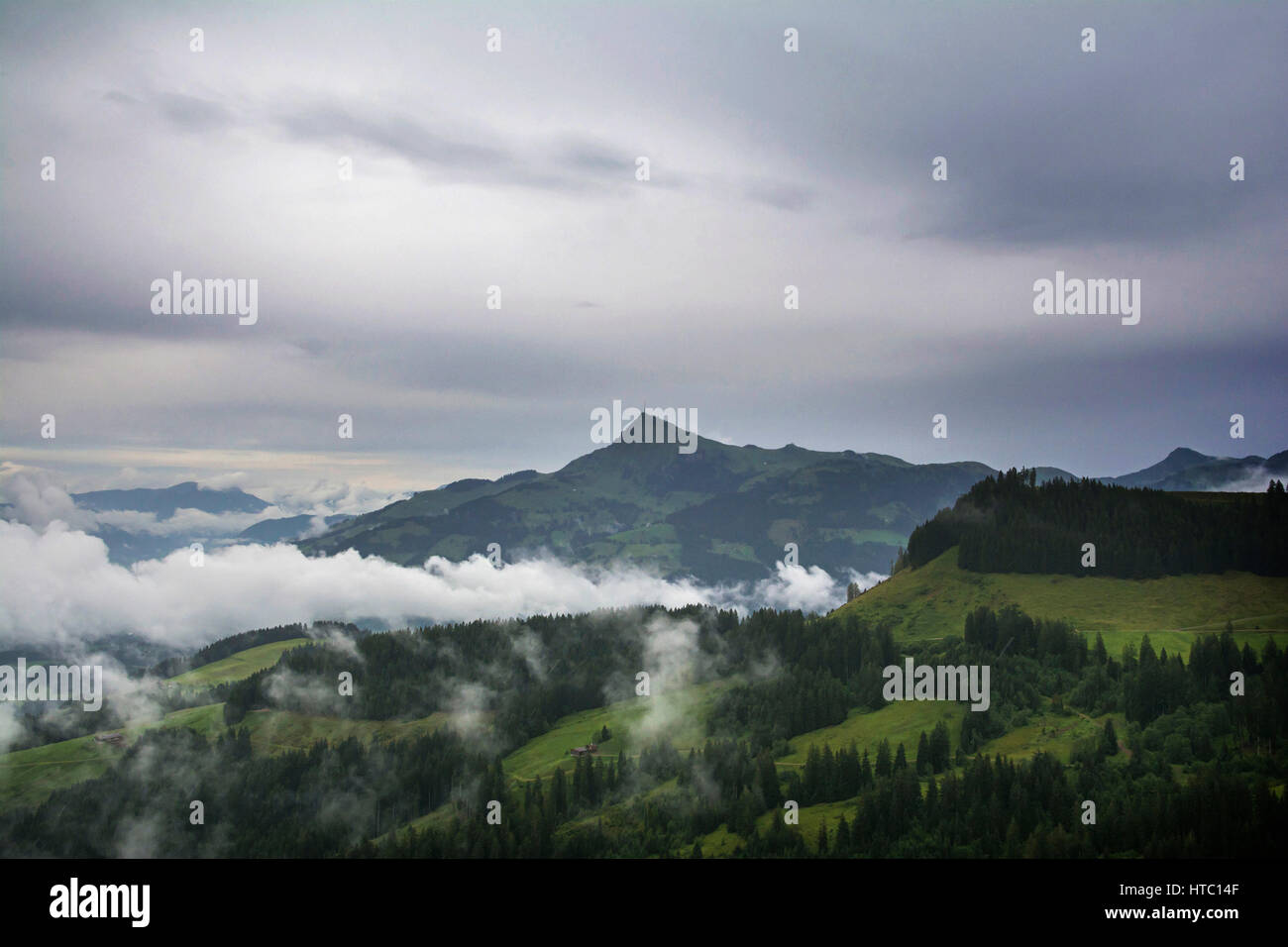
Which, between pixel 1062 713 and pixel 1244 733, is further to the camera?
pixel 1062 713

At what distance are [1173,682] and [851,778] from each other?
75.2m
